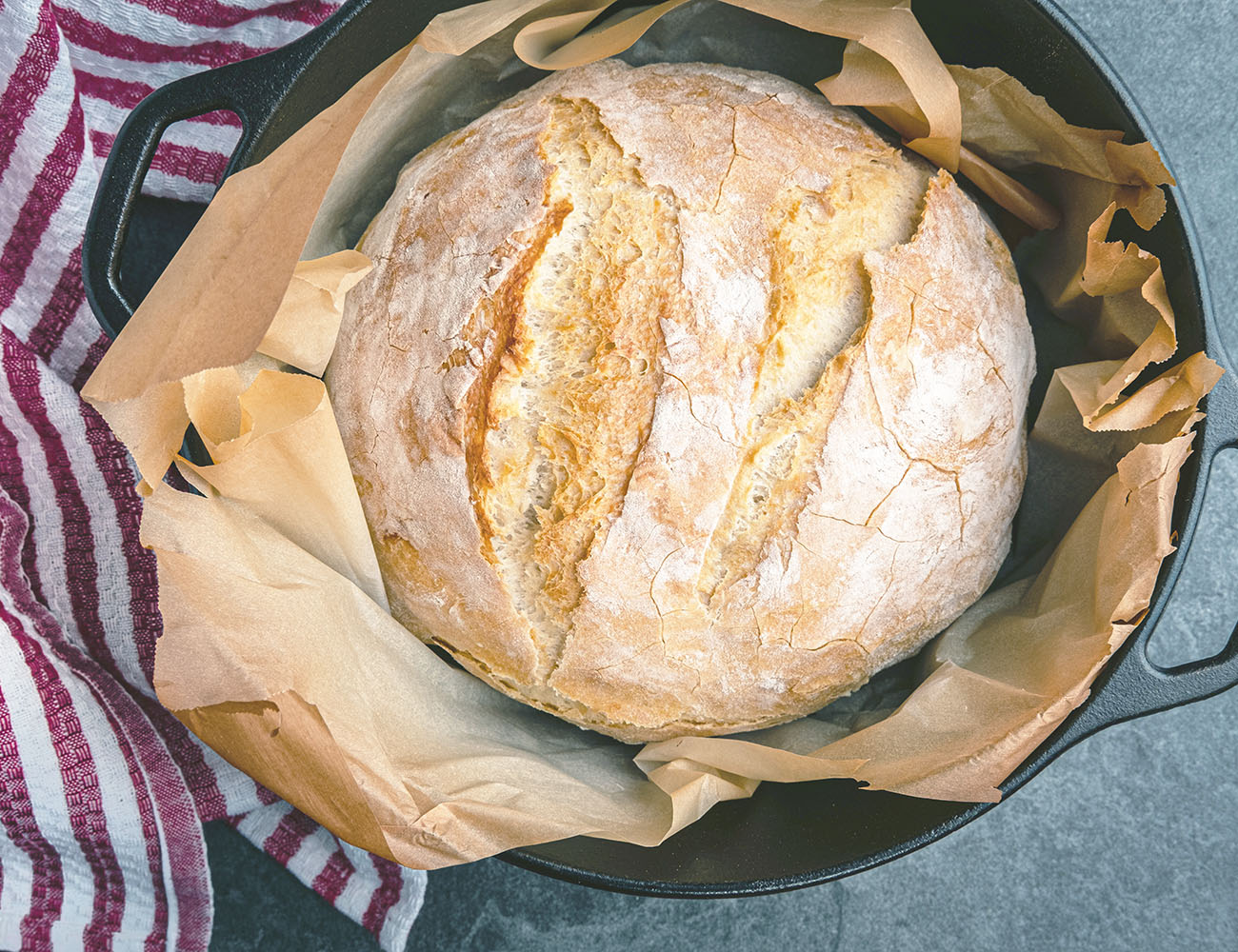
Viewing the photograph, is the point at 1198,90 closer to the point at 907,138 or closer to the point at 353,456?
the point at 907,138

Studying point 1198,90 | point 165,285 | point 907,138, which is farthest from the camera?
point 1198,90

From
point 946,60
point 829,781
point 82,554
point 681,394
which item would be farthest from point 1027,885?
point 82,554

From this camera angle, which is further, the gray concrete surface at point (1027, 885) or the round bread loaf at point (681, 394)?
the gray concrete surface at point (1027, 885)

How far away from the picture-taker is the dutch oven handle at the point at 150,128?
0.87 meters

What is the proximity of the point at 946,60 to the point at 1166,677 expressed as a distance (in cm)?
61

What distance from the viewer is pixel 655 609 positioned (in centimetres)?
87

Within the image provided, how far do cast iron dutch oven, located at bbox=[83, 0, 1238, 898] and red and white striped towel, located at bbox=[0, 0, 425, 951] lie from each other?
0.96ft

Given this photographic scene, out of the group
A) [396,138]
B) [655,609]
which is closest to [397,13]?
[396,138]

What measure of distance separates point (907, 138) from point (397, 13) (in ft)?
1.60

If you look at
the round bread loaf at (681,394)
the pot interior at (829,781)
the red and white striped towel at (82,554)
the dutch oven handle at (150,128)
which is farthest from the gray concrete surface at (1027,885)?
the dutch oven handle at (150,128)

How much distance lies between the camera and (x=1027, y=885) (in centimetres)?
123

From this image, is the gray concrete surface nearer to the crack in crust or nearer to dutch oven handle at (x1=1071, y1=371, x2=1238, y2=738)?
dutch oven handle at (x1=1071, y1=371, x2=1238, y2=738)

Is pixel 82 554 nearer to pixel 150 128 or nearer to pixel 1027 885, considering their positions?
pixel 150 128

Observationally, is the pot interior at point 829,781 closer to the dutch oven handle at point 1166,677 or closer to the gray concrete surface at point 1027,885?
the dutch oven handle at point 1166,677
